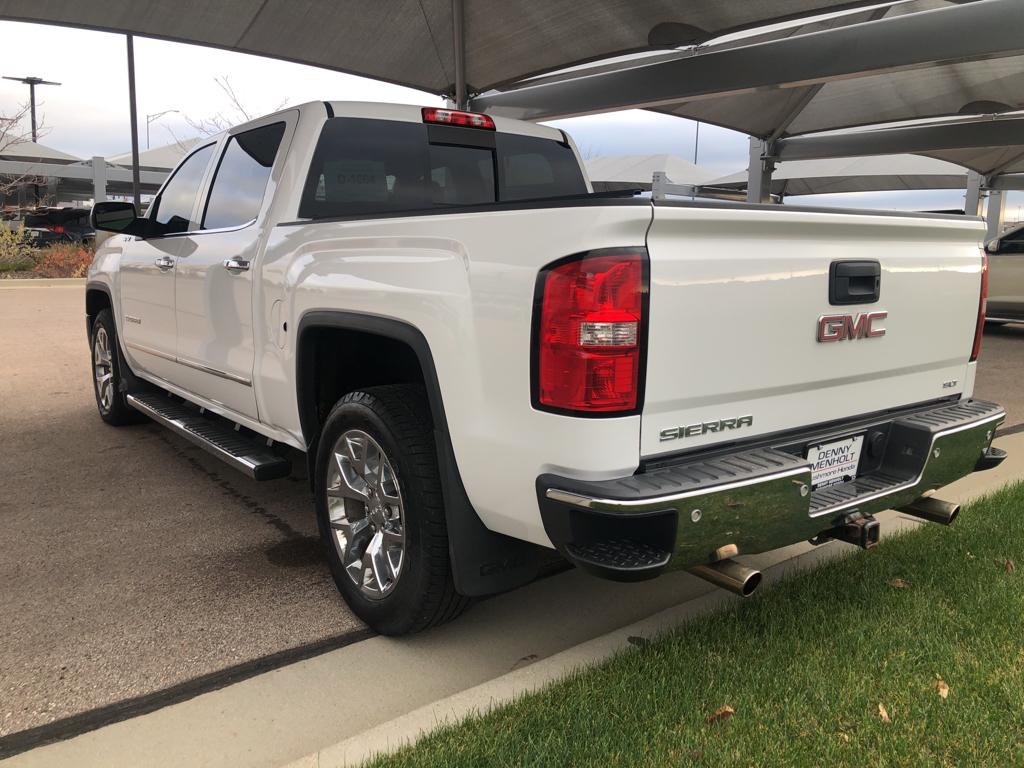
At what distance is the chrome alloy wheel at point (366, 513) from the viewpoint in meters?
3.13

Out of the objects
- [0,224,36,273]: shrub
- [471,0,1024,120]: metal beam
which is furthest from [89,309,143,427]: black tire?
[0,224,36,273]: shrub

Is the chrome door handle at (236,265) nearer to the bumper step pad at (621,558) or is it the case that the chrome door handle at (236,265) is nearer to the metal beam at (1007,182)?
the bumper step pad at (621,558)

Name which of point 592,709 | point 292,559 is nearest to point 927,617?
point 592,709

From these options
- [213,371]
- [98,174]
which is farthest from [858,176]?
[98,174]

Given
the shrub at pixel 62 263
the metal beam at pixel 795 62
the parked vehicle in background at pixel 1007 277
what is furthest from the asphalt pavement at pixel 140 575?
the shrub at pixel 62 263

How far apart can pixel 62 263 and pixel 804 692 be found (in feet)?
77.3

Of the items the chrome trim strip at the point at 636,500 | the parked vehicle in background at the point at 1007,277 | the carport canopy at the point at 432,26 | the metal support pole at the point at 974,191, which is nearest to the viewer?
the chrome trim strip at the point at 636,500

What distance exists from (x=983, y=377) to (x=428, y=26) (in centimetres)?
Answer: 735

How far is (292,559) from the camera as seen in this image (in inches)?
160

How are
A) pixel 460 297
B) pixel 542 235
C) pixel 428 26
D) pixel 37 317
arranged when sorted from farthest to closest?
pixel 37 317 < pixel 428 26 < pixel 460 297 < pixel 542 235

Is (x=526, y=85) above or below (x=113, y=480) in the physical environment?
above

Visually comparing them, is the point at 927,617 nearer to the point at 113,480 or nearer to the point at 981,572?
the point at 981,572

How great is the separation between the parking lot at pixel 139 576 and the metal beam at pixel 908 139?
12717 millimetres

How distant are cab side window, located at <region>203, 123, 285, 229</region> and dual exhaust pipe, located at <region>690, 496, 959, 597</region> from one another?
276cm
